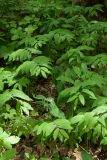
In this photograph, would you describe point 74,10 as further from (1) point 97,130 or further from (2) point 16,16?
(1) point 97,130

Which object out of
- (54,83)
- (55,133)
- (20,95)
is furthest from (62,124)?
(54,83)

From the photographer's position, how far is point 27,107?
4262 millimetres

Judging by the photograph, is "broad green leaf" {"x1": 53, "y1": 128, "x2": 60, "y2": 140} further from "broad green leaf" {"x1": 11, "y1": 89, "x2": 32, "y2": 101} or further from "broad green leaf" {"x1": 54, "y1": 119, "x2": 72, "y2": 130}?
"broad green leaf" {"x1": 11, "y1": 89, "x2": 32, "y2": 101}

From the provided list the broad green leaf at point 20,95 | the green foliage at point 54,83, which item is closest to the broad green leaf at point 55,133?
the green foliage at point 54,83

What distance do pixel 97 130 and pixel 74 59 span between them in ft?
5.59

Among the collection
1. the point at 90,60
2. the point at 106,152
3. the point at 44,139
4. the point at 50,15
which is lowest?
the point at 106,152

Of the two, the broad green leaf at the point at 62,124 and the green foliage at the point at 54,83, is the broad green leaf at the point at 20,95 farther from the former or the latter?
the broad green leaf at the point at 62,124

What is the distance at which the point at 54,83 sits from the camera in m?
5.10

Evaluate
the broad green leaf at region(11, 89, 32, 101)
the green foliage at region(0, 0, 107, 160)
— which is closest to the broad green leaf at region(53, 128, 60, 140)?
the green foliage at region(0, 0, 107, 160)

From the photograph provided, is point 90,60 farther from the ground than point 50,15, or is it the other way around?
point 50,15

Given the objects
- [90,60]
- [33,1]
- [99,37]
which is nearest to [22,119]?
[90,60]

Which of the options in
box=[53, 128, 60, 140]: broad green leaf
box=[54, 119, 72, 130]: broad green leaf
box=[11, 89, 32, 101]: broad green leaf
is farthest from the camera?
box=[11, 89, 32, 101]: broad green leaf

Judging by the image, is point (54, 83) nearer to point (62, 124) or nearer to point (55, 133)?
point (62, 124)

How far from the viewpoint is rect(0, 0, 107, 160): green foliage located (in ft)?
11.6
